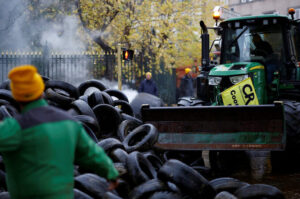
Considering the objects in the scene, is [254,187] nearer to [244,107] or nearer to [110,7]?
[244,107]

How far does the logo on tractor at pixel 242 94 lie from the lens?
8.33 metres

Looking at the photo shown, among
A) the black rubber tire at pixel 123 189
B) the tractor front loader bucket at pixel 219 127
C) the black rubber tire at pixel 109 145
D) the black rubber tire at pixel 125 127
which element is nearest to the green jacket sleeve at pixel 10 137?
the black rubber tire at pixel 123 189

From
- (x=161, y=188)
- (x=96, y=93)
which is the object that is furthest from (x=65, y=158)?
(x=96, y=93)

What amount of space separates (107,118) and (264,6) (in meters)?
39.1

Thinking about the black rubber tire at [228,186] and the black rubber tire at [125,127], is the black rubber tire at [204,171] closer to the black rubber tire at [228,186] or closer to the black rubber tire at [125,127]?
the black rubber tire at [125,127]

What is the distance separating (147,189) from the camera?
16.9 ft

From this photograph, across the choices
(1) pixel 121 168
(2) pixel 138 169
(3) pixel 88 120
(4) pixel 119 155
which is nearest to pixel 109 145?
(4) pixel 119 155

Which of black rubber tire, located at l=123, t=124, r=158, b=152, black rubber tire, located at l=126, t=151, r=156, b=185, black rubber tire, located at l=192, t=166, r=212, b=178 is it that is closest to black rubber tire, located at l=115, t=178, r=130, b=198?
black rubber tire, located at l=126, t=151, r=156, b=185

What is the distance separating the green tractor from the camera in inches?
295

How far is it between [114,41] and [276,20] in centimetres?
1349

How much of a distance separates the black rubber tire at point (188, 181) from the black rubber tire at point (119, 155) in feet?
4.01

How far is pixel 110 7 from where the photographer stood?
20.5m

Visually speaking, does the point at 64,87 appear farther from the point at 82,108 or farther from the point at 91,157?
the point at 91,157

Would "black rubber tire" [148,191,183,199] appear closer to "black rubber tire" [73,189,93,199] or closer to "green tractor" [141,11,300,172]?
"black rubber tire" [73,189,93,199]
